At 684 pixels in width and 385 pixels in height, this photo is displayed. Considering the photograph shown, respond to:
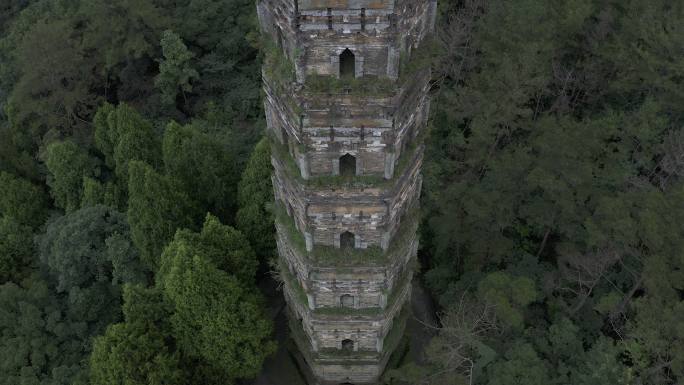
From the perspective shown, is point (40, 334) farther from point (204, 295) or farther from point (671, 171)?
point (671, 171)

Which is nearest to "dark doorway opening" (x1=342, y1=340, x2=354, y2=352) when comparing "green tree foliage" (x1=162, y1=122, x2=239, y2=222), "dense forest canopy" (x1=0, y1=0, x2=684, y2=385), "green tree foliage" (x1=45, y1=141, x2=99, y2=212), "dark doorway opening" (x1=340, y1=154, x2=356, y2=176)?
"dense forest canopy" (x1=0, y1=0, x2=684, y2=385)

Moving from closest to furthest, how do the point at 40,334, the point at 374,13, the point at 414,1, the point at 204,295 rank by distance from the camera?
the point at 374,13 < the point at 414,1 < the point at 204,295 < the point at 40,334

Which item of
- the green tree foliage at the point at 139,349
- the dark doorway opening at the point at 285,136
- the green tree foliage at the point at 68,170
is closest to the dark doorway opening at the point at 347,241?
the dark doorway opening at the point at 285,136

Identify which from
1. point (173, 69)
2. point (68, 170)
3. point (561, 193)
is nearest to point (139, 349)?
point (68, 170)

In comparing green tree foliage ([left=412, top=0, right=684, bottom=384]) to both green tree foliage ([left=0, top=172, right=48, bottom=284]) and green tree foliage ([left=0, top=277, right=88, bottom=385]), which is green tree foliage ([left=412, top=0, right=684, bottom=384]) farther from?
green tree foliage ([left=0, top=172, right=48, bottom=284])

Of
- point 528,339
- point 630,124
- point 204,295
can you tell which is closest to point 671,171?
point 630,124

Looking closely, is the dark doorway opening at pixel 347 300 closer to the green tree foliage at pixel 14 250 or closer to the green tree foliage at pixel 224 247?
the green tree foliage at pixel 224 247

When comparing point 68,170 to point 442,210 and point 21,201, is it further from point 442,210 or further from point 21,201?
point 442,210

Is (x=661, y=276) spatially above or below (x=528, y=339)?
above
